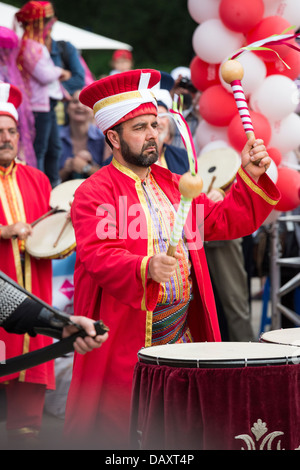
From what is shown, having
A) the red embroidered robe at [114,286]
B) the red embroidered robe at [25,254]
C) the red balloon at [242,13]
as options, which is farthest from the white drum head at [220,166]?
the red embroidered robe at [114,286]

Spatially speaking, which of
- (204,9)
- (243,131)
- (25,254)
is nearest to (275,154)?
(243,131)

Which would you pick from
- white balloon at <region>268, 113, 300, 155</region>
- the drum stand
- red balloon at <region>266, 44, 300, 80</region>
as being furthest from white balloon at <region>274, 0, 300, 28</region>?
the drum stand

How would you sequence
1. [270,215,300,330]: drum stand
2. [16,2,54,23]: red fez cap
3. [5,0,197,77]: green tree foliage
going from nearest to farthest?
[270,215,300,330]: drum stand
[16,2,54,23]: red fez cap
[5,0,197,77]: green tree foliage

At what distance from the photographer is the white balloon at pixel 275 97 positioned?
16.4 ft

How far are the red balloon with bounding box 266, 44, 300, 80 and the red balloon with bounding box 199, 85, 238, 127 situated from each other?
344 mm

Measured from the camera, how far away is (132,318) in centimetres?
307

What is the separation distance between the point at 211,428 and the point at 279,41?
5.49 ft

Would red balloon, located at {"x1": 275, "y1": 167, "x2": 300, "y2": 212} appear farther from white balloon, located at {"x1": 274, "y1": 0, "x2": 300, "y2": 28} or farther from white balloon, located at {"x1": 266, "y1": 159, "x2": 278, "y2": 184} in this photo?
white balloon, located at {"x1": 274, "y1": 0, "x2": 300, "y2": 28}

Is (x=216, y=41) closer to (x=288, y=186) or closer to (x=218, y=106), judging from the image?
(x=218, y=106)

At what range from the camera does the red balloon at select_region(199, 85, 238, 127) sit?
5.17 meters

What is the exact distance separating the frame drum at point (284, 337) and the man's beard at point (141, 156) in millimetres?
907

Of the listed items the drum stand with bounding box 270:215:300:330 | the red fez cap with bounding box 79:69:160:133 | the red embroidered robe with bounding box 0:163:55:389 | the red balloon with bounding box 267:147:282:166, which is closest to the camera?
the red fez cap with bounding box 79:69:160:133

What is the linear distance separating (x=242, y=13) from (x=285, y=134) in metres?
0.90

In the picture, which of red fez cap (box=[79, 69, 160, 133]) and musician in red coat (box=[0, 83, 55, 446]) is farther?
musician in red coat (box=[0, 83, 55, 446])
